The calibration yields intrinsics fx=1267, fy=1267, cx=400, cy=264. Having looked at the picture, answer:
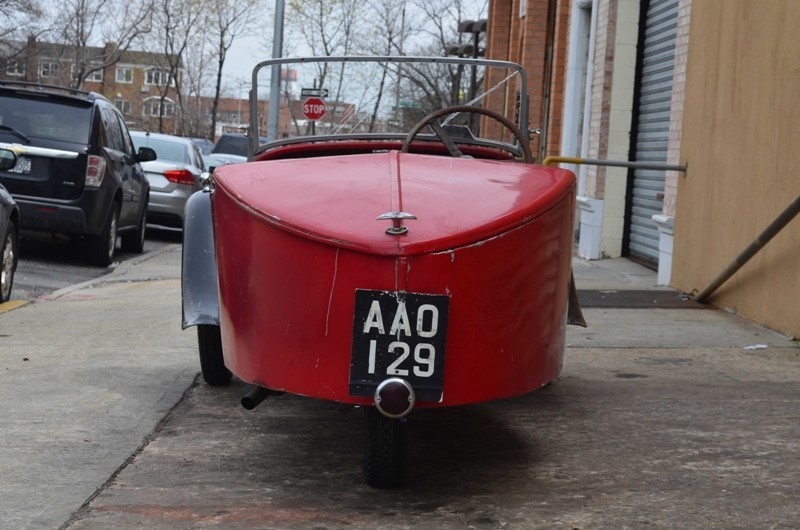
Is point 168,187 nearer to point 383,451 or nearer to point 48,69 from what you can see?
point 383,451

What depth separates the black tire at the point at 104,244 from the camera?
45.0ft

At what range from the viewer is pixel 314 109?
295 inches

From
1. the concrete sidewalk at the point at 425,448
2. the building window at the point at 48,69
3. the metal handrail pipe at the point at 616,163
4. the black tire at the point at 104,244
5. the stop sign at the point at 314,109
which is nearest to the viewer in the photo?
the concrete sidewalk at the point at 425,448

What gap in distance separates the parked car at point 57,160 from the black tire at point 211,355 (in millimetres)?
6787

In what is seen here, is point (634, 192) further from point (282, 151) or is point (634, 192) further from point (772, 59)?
point (282, 151)

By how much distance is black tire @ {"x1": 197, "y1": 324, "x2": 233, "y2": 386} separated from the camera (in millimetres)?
6520

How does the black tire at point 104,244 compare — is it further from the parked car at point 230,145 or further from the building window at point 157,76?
the building window at point 157,76

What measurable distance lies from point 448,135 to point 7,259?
538cm

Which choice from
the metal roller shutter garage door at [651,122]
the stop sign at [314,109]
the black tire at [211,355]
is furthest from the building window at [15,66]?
the black tire at [211,355]

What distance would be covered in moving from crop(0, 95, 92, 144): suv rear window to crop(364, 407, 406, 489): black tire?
29.8ft

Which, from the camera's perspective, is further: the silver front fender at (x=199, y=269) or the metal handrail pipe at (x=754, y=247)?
the metal handrail pipe at (x=754, y=247)

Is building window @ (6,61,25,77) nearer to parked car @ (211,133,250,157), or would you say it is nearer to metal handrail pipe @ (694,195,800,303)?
parked car @ (211,133,250,157)

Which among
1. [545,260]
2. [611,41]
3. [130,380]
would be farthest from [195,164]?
[545,260]

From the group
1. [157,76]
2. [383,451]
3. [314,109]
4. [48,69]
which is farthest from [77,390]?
[157,76]
